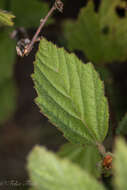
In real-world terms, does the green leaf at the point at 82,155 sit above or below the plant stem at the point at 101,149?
below

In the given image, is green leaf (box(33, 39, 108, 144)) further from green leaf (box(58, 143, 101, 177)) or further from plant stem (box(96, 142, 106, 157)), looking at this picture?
green leaf (box(58, 143, 101, 177))

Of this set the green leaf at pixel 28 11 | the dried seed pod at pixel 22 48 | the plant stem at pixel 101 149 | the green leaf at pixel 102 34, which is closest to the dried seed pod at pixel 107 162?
the plant stem at pixel 101 149

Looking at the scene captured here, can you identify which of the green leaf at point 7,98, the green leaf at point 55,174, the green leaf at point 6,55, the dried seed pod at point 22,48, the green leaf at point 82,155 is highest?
the dried seed pod at point 22,48

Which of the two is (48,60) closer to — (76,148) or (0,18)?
(0,18)

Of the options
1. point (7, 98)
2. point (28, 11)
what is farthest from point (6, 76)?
point (28, 11)

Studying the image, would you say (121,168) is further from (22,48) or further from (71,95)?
(22,48)

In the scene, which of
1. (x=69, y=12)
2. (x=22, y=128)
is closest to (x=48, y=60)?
(x=69, y=12)

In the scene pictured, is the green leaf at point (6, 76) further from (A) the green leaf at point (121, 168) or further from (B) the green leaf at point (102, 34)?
(A) the green leaf at point (121, 168)

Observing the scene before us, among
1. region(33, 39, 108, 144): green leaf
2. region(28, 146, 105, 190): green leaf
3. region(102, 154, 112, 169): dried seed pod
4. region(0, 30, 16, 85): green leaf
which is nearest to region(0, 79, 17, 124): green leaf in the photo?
region(0, 30, 16, 85): green leaf
